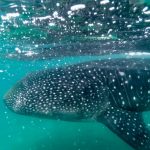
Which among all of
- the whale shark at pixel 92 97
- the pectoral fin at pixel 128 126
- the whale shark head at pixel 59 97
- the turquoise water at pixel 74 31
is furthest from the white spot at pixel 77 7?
the pectoral fin at pixel 128 126

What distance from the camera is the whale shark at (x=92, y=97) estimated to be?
25.4ft

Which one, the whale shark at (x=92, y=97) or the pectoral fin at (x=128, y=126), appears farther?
the whale shark at (x=92, y=97)

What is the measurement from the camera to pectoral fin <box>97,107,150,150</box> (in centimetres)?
707

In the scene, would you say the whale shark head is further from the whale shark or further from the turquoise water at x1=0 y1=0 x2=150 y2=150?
the turquoise water at x1=0 y1=0 x2=150 y2=150

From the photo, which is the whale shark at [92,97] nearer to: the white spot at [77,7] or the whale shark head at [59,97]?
the whale shark head at [59,97]

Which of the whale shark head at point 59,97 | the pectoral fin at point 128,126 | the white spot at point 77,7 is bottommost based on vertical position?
the pectoral fin at point 128,126

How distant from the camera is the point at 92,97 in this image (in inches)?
333

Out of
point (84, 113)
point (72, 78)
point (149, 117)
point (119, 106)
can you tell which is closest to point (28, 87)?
point (72, 78)

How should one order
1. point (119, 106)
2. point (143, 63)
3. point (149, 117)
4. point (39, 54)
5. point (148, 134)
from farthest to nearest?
point (149, 117) → point (39, 54) → point (143, 63) → point (119, 106) → point (148, 134)

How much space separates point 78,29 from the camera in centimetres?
1268

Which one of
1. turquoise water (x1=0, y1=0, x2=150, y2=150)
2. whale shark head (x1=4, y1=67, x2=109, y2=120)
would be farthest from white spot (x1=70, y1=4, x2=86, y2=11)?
whale shark head (x1=4, y1=67, x2=109, y2=120)

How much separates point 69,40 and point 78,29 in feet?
8.43

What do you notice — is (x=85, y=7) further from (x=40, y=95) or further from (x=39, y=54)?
(x=39, y=54)

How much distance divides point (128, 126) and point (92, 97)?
153 centimetres
